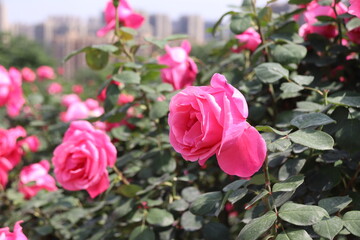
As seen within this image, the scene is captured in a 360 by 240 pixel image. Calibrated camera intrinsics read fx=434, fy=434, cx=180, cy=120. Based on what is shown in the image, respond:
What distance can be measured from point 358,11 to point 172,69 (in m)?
0.59

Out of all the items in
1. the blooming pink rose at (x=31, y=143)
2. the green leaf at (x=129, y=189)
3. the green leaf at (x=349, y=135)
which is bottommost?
the blooming pink rose at (x=31, y=143)

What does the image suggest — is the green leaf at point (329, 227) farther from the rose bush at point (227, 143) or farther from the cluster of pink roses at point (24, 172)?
the cluster of pink roses at point (24, 172)

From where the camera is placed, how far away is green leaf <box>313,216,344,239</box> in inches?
20.2

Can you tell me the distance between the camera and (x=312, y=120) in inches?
23.1

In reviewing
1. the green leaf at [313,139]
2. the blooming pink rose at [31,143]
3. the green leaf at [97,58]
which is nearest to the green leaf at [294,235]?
the green leaf at [313,139]

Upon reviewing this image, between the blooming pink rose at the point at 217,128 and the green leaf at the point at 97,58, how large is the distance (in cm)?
51

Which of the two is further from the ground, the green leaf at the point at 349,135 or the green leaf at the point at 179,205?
the green leaf at the point at 349,135

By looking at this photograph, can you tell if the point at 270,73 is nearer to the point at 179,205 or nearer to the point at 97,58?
the point at 179,205

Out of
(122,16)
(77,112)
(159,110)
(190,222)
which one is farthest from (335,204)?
(77,112)

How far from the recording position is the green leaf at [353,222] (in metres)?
0.54

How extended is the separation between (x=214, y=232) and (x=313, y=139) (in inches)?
12.7

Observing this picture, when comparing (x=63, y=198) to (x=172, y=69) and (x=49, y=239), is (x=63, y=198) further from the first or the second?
(x=172, y=69)

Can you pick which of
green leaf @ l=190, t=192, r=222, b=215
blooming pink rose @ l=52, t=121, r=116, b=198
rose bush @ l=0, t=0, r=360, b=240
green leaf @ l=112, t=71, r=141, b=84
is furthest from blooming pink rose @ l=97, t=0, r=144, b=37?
green leaf @ l=190, t=192, r=222, b=215

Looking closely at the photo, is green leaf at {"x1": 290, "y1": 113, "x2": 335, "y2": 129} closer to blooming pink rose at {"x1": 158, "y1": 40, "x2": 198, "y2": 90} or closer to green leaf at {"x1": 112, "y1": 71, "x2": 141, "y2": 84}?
green leaf at {"x1": 112, "y1": 71, "x2": 141, "y2": 84}
